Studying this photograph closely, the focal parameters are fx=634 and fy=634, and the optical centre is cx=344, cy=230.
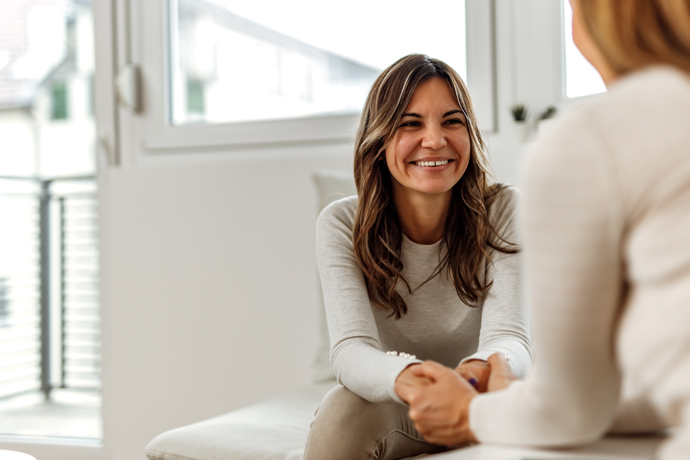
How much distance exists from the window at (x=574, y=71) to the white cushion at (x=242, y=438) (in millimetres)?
1204

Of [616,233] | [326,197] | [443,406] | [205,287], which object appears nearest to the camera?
[616,233]

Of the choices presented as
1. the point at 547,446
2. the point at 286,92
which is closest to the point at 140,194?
the point at 286,92

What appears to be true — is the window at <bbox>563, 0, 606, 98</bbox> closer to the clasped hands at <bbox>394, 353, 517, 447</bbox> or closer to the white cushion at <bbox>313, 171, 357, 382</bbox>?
the white cushion at <bbox>313, 171, 357, 382</bbox>

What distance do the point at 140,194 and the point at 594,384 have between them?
1956mm

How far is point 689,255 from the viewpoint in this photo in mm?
476

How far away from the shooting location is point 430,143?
1241 mm

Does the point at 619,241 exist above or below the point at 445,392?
above

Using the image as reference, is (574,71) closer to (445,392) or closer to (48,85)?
(445,392)

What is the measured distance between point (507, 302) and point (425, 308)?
167 mm

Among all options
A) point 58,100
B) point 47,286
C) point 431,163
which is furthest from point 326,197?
point 47,286

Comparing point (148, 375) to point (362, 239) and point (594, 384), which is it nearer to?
point (362, 239)

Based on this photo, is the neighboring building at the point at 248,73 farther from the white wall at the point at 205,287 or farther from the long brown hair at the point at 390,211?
the long brown hair at the point at 390,211

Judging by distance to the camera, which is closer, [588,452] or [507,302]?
[588,452]

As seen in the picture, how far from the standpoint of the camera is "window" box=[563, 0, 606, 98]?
186 centimetres
